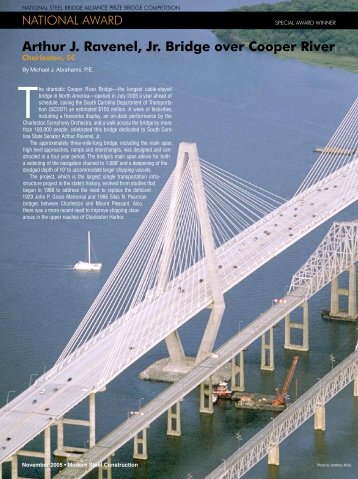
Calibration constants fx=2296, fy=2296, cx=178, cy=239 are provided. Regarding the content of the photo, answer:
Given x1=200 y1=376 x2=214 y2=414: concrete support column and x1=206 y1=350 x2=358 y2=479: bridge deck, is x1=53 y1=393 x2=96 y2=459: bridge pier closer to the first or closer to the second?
x1=206 y1=350 x2=358 y2=479: bridge deck

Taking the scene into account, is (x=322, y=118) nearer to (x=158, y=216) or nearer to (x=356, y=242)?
(x=356, y=242)

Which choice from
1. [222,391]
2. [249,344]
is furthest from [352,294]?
[222,391]

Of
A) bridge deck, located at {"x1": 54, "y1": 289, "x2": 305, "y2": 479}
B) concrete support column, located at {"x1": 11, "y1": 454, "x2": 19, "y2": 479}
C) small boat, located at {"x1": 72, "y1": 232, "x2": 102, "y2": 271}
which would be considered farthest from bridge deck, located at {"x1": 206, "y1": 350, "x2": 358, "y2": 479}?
small boat, located at {"x1": 72, "y1": 232, "x2": 102, "y2": 271}

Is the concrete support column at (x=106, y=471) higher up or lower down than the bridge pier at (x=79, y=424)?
lower down

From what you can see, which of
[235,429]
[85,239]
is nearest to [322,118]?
[85,239]

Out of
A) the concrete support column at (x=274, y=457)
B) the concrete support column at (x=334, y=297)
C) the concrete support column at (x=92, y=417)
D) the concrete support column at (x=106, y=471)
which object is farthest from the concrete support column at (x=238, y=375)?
the concrete support column at (x=106, y=471)

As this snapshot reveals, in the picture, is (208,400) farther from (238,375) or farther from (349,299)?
(349,299)

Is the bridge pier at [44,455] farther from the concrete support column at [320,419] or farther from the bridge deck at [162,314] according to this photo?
the concrete support column at [320,419]
